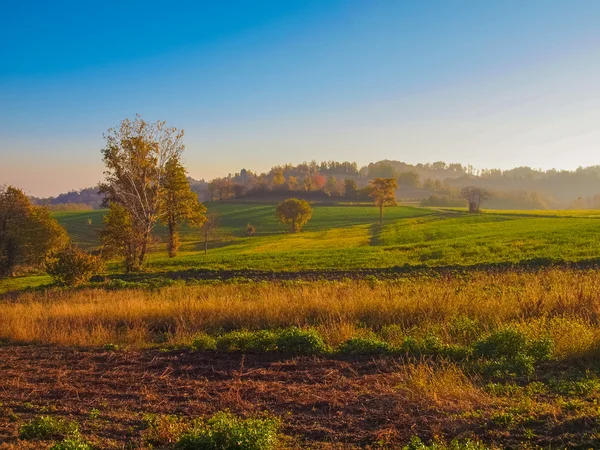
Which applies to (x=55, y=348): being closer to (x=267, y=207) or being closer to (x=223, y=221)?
(x=223, y=221)

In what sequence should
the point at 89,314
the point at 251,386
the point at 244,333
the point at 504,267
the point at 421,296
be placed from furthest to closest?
the point at 504,267 → the point at 89,314 → the point at 421,296 → the point at 244,333 → the point at 251,386

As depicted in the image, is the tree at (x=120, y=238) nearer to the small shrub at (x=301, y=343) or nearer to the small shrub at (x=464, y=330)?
the small shrub at (x=301, y=343)

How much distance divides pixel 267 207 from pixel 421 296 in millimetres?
102609

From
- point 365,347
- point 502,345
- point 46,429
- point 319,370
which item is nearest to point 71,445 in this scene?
point 46,429

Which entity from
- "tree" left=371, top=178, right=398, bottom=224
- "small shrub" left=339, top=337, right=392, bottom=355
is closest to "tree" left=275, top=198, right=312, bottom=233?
"tree" left=371, top=178, right=398, bottom=224

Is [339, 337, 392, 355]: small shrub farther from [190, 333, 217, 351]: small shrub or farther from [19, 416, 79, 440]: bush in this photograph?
[19, 416, 79, 440]: bush

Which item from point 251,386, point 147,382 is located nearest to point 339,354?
point 251,386

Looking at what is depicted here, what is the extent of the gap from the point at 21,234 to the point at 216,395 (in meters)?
50.5

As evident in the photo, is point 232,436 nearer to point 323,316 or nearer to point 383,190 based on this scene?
point 323,316

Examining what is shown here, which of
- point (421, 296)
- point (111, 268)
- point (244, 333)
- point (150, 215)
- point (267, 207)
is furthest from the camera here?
point (267, 207)

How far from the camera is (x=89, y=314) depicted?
12.4 metres

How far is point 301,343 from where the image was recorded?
867 centimetres

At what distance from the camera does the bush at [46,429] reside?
528 centimetres

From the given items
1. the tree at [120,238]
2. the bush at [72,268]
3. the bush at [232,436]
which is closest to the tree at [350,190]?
the tree at [120,238]
